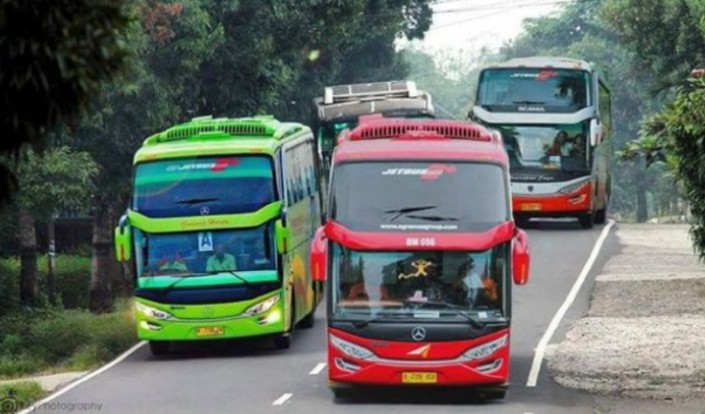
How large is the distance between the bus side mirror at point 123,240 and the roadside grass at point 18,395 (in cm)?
266

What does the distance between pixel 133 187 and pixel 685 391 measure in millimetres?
9332

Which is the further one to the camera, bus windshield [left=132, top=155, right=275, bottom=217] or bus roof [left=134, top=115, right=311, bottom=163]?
bus roof [left=134, top=115, right=311, bottom=163]

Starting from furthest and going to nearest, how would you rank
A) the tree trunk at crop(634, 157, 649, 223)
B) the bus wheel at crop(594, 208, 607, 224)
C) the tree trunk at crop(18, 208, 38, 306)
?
1. the tree trunk at crop(634, 157, 649, 223)
2. the bus wheel at crop(594, 208, 607, 224)
3. the tree trunk at crop(18, 208, 38, 306)

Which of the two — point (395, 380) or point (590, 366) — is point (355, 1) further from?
point (395, 380)

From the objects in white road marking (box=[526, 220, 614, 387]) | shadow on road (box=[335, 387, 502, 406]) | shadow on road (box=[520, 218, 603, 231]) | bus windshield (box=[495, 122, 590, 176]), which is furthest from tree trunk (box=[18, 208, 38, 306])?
shadow on road (box=[335, 387, 502, 406])

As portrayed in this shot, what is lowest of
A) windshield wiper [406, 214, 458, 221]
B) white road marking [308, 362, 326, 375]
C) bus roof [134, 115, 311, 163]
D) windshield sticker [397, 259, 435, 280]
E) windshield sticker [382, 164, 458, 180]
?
white road marking [308, 362, 326, 375]

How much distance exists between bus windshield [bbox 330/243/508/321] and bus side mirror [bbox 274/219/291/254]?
5.23 m

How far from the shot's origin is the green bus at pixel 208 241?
30156mm

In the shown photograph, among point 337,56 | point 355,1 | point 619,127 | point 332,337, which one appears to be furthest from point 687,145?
point 619,127

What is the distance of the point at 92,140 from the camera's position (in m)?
43.8

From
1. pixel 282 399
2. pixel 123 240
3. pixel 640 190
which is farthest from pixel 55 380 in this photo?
pixel 640 190

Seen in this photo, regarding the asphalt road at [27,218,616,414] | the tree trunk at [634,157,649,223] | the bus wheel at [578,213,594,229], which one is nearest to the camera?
the asphalt road at [27,218,616,414]

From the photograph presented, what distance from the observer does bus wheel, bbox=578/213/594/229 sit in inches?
1898

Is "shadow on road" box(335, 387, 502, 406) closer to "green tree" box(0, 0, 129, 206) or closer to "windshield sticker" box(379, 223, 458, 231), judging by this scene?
"windshield sticker" box(379, 223, 458, 231)
